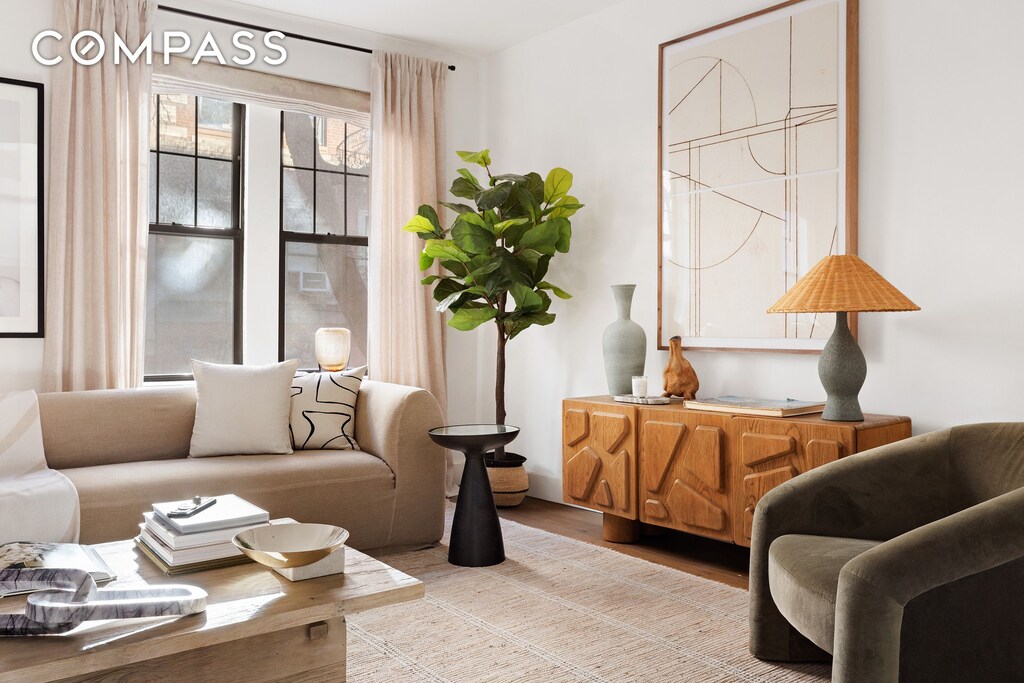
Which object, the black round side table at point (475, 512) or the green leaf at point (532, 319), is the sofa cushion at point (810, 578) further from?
the green leaf at point (532, 319)

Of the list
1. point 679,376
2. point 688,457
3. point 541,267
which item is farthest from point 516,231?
point 688,457

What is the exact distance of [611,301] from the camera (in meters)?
4.20

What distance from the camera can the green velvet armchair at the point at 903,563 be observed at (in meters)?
1.68

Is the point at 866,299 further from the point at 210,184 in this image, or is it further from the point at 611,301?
the point at 210,184

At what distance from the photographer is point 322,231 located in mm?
4590

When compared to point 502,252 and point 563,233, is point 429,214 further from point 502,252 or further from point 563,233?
point 563,233

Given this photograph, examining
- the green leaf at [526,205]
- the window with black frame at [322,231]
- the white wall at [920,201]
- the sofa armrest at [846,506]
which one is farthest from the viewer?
the window with black frame at [322,231]

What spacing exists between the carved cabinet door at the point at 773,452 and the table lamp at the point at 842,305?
116 mm

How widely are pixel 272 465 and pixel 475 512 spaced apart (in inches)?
32.3

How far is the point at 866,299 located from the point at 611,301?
1.65 m

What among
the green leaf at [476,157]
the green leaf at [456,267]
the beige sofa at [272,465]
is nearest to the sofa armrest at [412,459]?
the beige sofa at [272,465]

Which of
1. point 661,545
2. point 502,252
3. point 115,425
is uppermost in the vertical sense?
point 502,252

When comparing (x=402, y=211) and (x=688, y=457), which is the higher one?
(x=402, y=211)

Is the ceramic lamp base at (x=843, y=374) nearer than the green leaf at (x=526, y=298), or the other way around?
the ceramic lamp base at (x=843, y=374)
